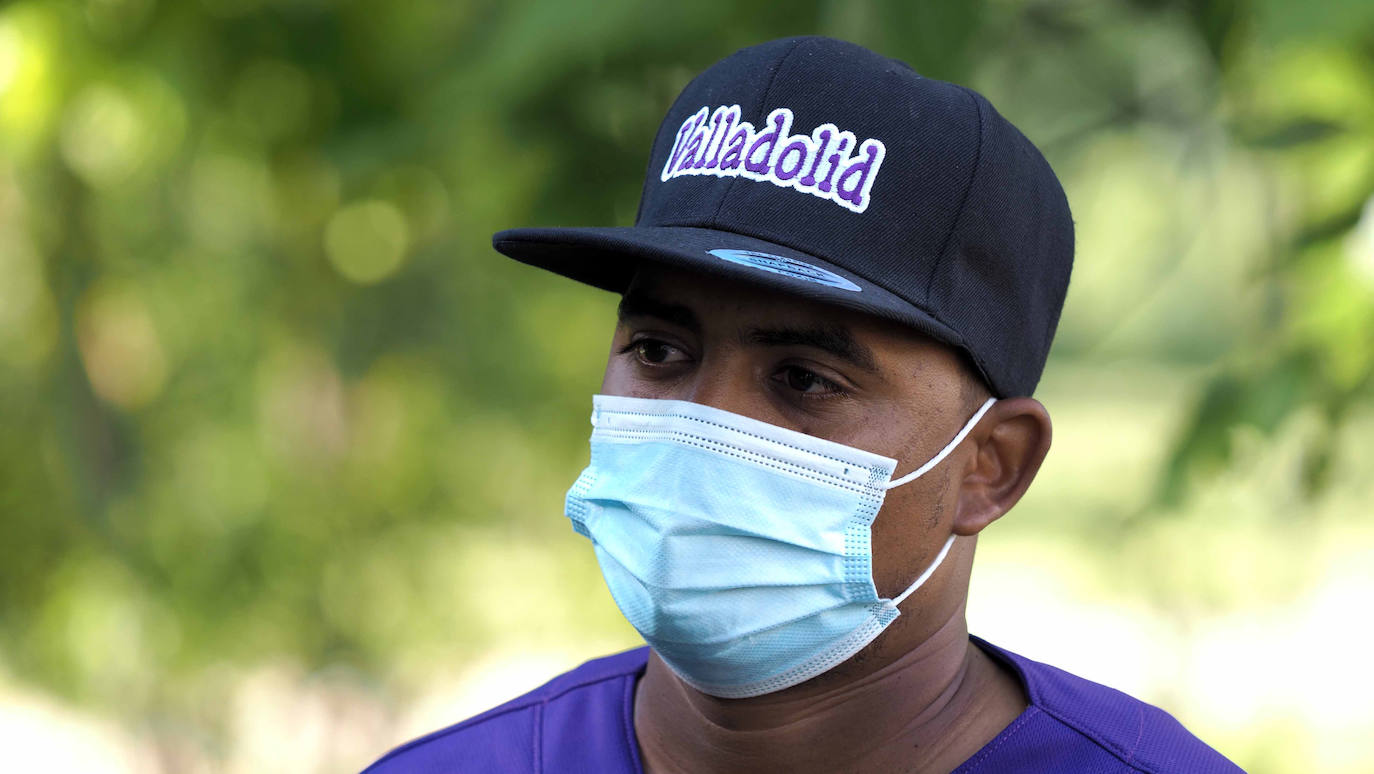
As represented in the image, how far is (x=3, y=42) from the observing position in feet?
10.8

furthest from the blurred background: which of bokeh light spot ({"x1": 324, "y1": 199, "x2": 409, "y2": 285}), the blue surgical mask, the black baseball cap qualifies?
the blue surgical mask

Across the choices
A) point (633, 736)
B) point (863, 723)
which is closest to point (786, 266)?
point (863, 723)

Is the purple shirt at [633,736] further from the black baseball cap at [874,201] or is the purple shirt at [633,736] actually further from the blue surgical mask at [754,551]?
the black baseball cap at [874,201]

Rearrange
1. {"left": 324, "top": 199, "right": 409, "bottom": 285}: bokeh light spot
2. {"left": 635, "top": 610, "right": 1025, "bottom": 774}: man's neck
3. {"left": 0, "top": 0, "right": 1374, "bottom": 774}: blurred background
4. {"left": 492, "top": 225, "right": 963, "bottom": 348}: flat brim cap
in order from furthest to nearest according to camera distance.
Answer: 1. {"left": 324, "top": 199, "right": 409, "bottom": 285}: bokeh light spot
2. {"left": 0, "top": 0, "right": 1374, "bottom": 774}: blurred background
3. {"left": 635, "top": 610, "right": 1025, "bottom": 774}: man's neck
4. {"left": 492, "top": 225, "right": 963, "bottom": 348}: flat brim cap

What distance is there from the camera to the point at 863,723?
2.02m

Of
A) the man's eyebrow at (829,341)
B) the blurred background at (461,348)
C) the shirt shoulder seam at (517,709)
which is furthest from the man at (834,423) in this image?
the blurred background at (461,348)

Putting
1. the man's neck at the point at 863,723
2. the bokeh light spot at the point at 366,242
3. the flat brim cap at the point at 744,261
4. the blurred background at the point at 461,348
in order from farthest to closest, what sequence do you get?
the bokeh light spot at the point at 366,242
the blurred background at the point at 461,348
the man's neck at the point at 863,723
the flat brim cap at the point at 744,261

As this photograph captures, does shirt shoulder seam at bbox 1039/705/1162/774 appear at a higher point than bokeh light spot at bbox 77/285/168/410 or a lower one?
lower

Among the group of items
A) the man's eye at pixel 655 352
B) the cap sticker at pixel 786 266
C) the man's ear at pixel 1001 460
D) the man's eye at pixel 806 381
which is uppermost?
the cap sticker at pixel 786 266

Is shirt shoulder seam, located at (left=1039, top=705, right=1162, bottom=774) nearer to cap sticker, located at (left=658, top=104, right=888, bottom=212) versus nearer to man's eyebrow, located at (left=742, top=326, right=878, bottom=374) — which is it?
man's eyebrow, located at (left=742, top=326, right=878, bottom=374)

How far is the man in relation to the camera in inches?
76.3

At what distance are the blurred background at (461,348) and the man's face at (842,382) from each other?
698 millimetres

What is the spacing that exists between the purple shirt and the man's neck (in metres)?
0.06

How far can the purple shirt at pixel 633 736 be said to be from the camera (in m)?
2.03
